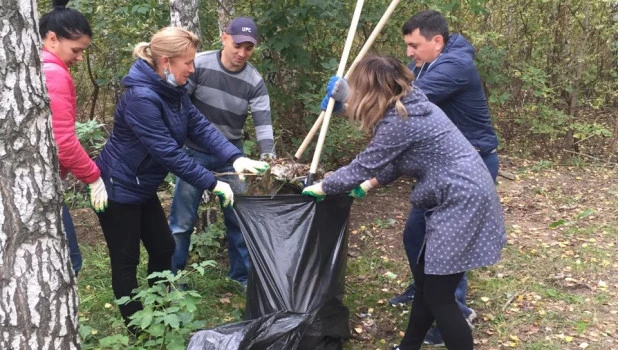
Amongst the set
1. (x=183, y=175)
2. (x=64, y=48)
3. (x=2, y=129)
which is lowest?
(x=183, y=175)

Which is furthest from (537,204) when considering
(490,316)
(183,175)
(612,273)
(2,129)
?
(2,129)

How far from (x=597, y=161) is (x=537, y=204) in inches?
71.1

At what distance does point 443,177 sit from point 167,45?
49.2 inches

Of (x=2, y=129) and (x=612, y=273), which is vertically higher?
(x=2, y=129)

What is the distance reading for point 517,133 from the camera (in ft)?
22.7

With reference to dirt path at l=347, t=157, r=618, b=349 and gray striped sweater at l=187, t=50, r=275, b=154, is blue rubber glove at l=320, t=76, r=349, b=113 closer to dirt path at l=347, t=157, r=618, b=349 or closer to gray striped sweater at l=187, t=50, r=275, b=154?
gray striped sweater at l=187, t=50, r=275, b=154

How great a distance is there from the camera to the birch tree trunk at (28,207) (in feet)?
5.77

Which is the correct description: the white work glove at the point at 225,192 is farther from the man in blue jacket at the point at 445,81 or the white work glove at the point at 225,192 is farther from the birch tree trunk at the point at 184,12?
the birch tree trunk at the point at 184,12

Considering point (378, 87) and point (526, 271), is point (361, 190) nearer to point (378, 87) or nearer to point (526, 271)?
point (378, 87)

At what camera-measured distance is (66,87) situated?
2340mm

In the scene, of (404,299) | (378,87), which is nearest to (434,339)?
(404,299)

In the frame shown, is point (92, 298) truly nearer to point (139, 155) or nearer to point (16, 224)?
point (139, 155)

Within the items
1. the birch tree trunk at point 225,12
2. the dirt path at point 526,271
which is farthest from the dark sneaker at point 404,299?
the birch tree trunk at point 225,12

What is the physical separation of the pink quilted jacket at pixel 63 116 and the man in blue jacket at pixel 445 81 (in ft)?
4.99
